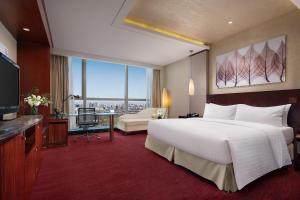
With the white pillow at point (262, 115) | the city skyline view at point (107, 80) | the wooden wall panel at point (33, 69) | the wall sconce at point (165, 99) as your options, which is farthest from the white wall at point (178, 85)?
the wooden wall panel at point (33, 69)

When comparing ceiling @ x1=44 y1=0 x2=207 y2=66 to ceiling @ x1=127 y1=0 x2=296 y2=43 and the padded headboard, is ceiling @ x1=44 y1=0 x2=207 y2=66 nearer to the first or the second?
ceiling @ x1=127 y1=0 x2=296 y2=43

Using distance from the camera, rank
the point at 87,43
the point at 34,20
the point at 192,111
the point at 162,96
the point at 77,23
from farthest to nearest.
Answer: the point at 162,96, the point at 192,111, the point at 87,43, the point at 77,23, the point at 34,20

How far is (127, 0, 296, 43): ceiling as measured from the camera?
8.85 ft

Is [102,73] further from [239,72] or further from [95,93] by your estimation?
[239,72]

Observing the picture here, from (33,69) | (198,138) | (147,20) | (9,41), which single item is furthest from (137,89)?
(198,138)

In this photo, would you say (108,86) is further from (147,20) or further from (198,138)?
(198,138)

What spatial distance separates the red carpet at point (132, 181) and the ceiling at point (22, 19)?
239 centimetres

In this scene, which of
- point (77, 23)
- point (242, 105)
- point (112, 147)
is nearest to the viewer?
point (77, 23)

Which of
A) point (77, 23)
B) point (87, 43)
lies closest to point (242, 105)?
point (77, 23)

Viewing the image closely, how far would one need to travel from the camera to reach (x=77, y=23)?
10.3ft

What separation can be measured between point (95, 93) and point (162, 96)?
8.37 ft

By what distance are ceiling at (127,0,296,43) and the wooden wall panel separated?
225 cm

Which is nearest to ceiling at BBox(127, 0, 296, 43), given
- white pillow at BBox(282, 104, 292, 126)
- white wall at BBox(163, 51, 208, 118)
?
white wall at BBox(163, 51, 208, 118)

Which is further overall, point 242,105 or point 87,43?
point 87,43
